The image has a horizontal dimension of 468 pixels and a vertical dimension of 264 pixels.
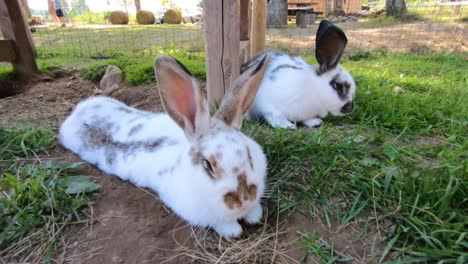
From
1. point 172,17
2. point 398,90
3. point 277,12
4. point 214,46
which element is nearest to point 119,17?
point 172,17

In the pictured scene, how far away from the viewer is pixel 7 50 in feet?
16.2

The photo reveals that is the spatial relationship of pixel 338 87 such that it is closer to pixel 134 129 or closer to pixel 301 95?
pixel 301 95

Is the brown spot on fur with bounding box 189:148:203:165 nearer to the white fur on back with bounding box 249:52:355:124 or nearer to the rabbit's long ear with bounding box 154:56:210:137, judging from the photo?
the rabbit's long ear with bounding box 154:56:210:137

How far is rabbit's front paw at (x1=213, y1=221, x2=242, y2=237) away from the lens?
6.34 ft

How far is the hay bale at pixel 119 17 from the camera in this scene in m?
14.7

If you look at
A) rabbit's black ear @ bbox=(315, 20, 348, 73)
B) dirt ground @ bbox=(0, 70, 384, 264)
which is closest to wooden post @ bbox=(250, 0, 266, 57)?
rabbit's black ear @ bbox=(315, 20, 348, 73)

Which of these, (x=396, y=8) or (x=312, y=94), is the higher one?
(x=396, y=8)

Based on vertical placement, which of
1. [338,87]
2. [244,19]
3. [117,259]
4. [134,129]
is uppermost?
[244,19]

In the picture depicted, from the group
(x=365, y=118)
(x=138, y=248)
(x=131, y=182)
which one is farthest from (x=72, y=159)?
(x=365, y=118)

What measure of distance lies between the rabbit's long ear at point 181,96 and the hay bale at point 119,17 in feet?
45.8

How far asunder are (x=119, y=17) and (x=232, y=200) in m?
15.4

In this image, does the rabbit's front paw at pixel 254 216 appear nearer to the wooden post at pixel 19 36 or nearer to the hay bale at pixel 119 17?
the wooden post at pixel 19 36

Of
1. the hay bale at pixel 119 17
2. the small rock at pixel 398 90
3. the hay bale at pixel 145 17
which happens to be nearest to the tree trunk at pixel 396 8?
the small rock at pixel 398 90

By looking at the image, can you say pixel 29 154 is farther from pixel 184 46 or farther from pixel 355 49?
pixel 355 49
